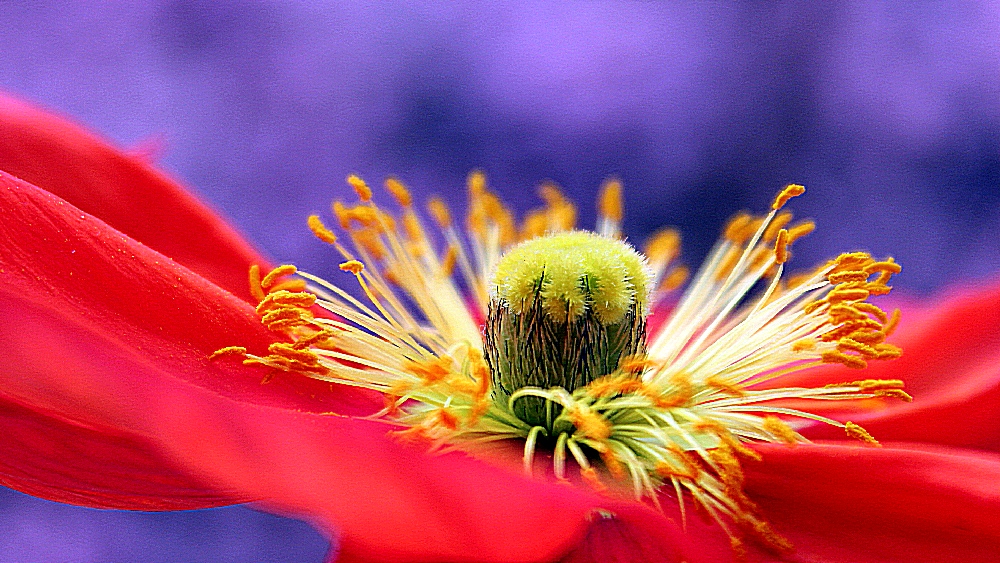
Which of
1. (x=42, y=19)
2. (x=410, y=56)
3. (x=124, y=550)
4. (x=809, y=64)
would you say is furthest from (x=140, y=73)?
(x=809, y=64)

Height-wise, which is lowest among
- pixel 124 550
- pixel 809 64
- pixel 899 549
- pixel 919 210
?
pixel 899 549

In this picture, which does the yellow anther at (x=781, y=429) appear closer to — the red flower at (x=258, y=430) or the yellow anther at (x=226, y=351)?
the red flower at (x=258, y=430)

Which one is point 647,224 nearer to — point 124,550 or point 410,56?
point 410,56

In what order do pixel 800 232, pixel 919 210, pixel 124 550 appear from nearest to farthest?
1. pixel 800 232
2. pixel 124 550
3. pixel 919 210

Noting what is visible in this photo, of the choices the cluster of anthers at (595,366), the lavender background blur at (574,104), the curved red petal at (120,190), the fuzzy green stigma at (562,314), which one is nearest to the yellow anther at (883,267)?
the cluster of anthers at (595,366)

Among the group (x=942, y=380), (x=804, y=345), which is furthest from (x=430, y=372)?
(x=942, y=380)

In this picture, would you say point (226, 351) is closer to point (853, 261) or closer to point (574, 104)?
point (853, 261)

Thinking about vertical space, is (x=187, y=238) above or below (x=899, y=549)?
above
